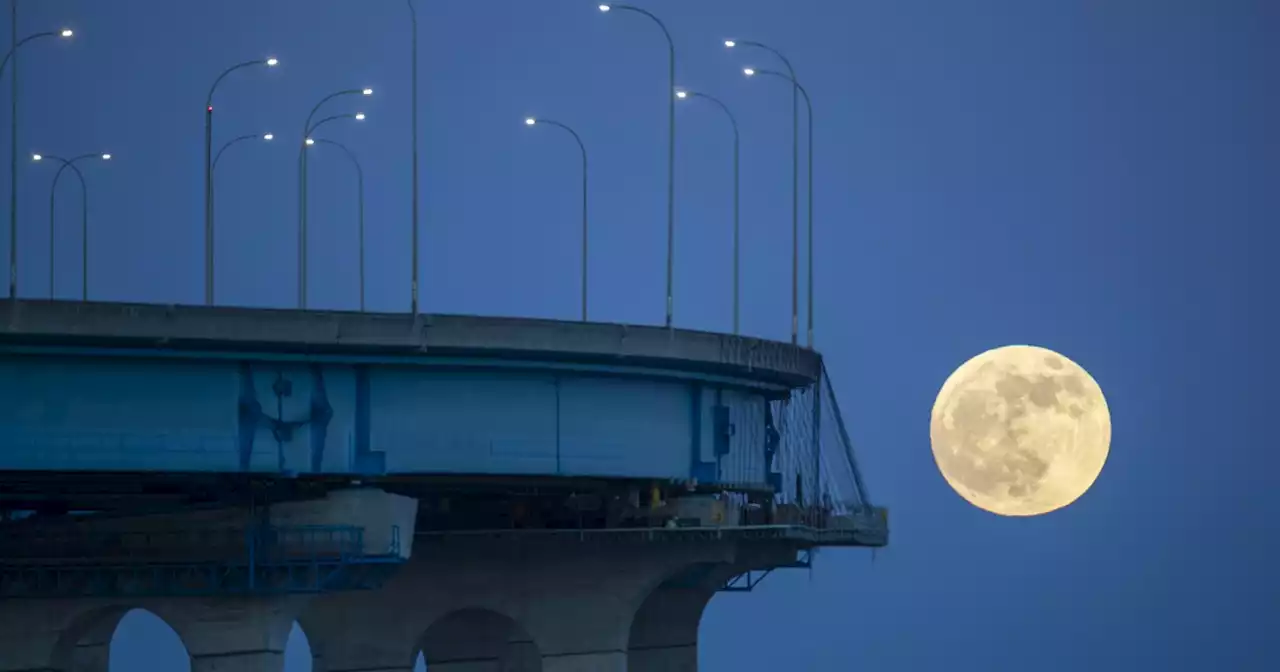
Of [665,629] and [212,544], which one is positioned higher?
[212,544]

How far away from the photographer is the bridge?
6231 centimetres

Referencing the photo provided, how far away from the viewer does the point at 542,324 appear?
217ft

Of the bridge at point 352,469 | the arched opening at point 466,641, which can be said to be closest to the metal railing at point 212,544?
the bridge at point 352,469

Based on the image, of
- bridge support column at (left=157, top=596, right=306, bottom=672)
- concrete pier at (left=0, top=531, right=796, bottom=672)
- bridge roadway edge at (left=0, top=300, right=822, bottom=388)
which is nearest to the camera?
bridge roadway edge at (left=0, top=300, right=822, bottom=388)

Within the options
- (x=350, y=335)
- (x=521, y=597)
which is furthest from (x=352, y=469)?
(x=521, y=597)

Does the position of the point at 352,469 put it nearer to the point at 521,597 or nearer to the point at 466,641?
the point at 521,597

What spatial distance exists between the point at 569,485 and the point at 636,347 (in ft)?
15.2

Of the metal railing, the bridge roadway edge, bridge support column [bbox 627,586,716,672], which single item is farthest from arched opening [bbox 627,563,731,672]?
the metal railing

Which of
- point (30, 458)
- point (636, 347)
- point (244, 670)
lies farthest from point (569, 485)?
point (30, 458)

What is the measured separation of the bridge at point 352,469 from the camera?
62.3 meters

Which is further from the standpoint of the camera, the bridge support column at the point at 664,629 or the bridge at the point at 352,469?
the bridge support column at the point at 664,629

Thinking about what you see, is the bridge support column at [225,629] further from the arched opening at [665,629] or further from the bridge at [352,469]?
the arched opening at [665,629]

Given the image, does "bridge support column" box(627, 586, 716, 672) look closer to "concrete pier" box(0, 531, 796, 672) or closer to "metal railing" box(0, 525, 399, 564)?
"concrete pier" box(0, 531, 796, 672)

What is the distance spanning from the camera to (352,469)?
212ft
